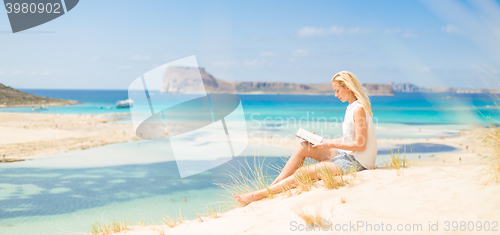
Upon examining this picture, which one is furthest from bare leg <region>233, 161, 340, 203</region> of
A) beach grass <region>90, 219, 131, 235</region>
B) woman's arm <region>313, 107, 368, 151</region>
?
beach grass <region>90, 219, 131, 235</region>

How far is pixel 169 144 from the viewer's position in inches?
502

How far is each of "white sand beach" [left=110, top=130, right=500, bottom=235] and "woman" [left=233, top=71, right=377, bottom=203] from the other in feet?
0.45

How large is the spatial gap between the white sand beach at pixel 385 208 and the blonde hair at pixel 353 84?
0.80 meters

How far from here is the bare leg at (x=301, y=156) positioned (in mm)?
3312

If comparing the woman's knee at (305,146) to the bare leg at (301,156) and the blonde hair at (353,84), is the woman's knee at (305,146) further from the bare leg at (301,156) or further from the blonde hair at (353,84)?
the blonde hair at (353,84)

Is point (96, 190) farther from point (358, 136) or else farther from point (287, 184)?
point (358, 136)

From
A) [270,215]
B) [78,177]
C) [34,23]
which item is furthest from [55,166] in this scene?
[270,215]

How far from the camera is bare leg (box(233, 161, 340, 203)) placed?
3.27 m

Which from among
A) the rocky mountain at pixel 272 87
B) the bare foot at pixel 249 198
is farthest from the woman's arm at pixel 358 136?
the rocky mountain at pixel 272 87

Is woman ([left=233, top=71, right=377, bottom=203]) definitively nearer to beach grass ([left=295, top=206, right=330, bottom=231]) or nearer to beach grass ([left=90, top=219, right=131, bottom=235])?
beach grass ([left=295, top=206, right=330, bottom=231])

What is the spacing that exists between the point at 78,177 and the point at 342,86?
7.16m

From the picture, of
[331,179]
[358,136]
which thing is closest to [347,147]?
[358,136]

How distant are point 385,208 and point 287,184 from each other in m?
1.21

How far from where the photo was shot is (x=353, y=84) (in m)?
3.20
